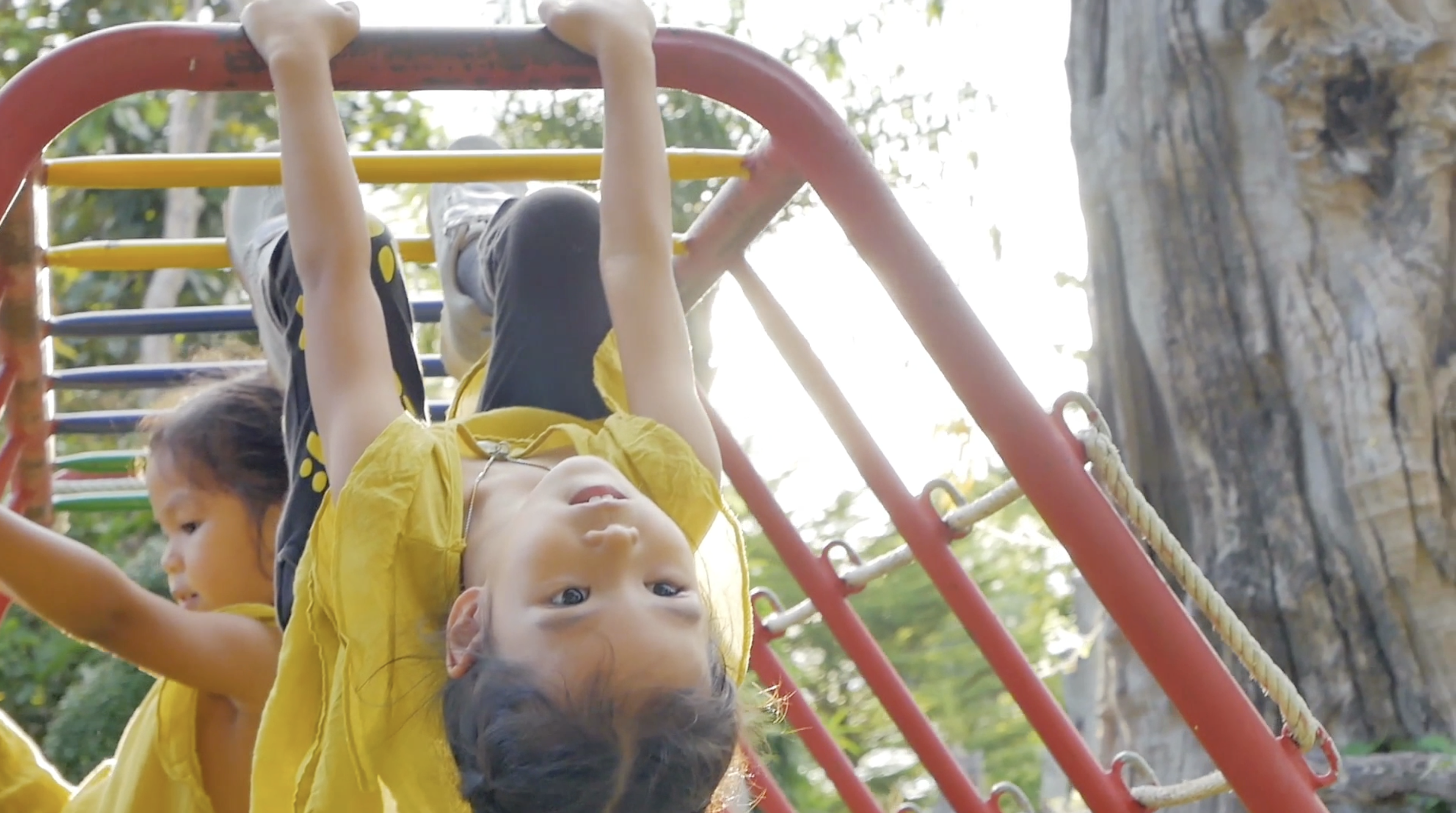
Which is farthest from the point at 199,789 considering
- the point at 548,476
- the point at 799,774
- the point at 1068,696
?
the point at 1068,696

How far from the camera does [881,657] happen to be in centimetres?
216

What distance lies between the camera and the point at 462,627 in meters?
1.44

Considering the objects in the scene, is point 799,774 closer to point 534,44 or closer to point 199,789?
point 199,789

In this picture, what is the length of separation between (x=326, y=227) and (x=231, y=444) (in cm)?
52

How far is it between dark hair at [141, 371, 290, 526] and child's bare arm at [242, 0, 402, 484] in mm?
407

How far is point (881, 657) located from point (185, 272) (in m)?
3.82

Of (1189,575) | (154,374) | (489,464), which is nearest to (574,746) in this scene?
(489,464)

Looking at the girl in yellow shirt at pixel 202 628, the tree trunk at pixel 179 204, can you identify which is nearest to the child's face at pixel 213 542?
the girl in yellow shirt at pixel 202 628

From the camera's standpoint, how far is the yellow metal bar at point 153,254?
1973 millimetres

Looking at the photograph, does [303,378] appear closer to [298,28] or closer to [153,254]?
[298,28]

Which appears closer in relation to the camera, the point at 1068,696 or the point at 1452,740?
the point at 1452,740

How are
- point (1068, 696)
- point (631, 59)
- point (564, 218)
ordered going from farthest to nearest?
point (1068, 696) → point (564, 218) → point (631, 59)

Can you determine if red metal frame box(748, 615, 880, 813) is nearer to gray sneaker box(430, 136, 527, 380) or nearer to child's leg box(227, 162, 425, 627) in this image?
gray sneaker box(430, 136, 527, 380)

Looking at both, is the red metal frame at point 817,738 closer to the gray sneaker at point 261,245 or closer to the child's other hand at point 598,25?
the gray sneaker at point 261,245
